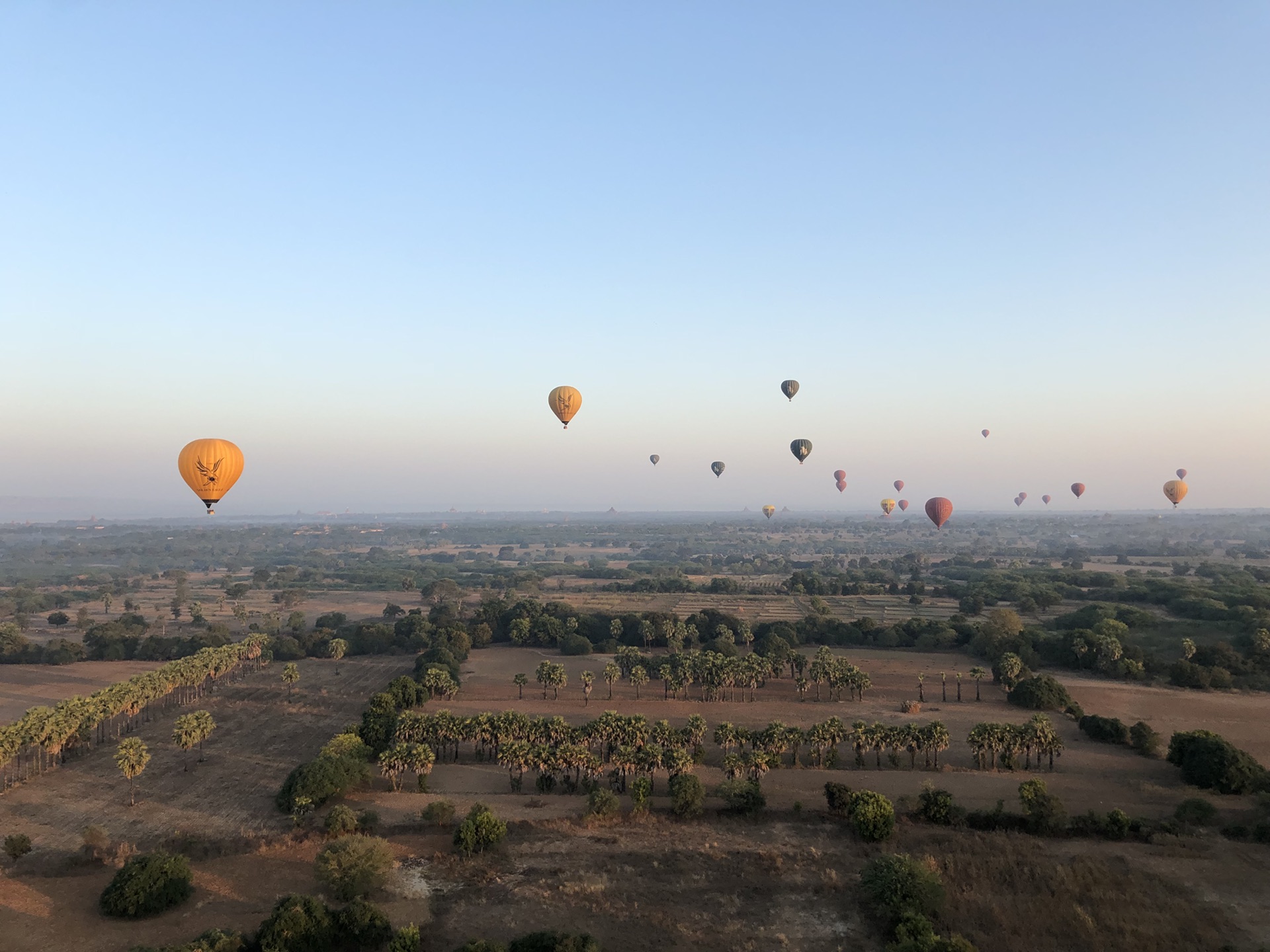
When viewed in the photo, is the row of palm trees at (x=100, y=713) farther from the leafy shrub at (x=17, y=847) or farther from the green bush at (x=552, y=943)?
the green bush at (x=552, y=943)

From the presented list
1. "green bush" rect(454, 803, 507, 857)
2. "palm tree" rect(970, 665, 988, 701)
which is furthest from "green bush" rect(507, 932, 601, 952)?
"palm tree" rect(970, 665, 988, 701)

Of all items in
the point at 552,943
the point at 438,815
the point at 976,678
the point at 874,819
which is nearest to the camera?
the point at 552,943

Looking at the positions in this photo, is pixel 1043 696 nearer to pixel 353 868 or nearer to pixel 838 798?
pixel 838 798

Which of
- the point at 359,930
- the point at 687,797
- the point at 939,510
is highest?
the point at 939,510

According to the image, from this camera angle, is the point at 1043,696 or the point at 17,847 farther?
the point at 1043,696

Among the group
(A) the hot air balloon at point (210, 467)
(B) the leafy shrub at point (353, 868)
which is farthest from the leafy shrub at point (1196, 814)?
(A) the hot air balloon at point (210, 467)

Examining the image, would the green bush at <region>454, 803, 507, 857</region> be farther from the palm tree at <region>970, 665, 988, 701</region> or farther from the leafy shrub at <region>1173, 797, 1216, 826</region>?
the palm tree at <region>970, 665, 988, 701</region>

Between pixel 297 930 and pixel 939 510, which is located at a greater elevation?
pixel 939 510

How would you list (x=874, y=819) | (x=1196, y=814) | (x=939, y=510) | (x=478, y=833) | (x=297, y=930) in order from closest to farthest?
(x=297, y=930) < (x=478, y=833) < (x=874, y=819) < (x=1196, y=814) < (x=939, y=510)

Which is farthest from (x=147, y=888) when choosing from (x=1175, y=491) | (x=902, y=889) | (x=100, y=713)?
(x=1175, y=491)
